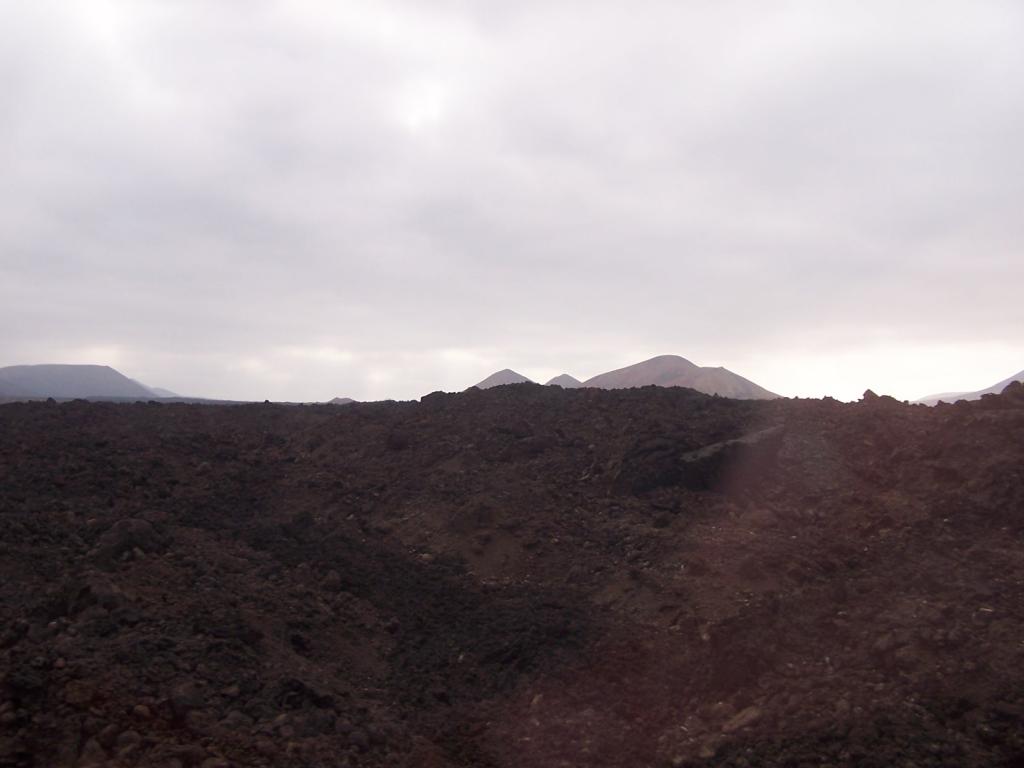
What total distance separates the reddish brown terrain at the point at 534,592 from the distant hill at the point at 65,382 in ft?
187

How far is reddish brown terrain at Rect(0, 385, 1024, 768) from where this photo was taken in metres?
5.74

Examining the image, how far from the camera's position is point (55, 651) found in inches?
243

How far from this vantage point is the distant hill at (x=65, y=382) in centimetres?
6322

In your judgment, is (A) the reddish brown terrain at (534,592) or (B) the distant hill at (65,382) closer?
(A) the reddish brown terrain at (534,592)

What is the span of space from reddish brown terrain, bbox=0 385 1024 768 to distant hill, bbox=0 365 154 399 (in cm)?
5696

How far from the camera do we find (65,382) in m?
66.1

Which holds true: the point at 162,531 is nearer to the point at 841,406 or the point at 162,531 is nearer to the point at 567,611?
the point at 567,611

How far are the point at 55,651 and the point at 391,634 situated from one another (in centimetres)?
289

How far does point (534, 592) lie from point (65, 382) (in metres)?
67.6

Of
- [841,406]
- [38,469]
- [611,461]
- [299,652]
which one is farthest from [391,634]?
[841,406]

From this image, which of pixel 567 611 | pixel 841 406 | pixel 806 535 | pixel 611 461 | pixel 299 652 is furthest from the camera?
pixel 841 406

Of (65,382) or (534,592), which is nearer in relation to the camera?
(534,592)

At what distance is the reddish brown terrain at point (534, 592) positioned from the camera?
5742mm

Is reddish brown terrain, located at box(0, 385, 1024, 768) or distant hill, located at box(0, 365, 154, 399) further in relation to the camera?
distant hill, located at box(0, 365, 154, 399)
